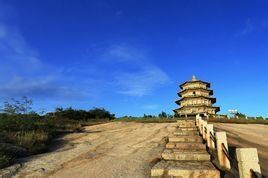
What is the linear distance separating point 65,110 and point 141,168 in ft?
101

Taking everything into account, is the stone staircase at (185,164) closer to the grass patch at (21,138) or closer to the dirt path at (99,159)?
the dirt path at (99,159)

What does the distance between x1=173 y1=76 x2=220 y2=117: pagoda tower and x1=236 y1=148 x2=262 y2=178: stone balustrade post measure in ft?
152

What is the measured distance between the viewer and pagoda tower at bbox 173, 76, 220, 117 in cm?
5094

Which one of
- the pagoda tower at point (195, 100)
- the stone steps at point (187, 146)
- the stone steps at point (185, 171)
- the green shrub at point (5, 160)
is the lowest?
the stone steps at point (185, 171)

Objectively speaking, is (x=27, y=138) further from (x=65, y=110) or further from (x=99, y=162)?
(x=65, y=110)

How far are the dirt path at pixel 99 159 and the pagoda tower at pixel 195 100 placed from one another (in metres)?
39.2

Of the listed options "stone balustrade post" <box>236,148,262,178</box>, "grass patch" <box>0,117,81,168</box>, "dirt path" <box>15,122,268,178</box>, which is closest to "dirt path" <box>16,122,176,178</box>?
"dirt path" <box>15,122,268,178</box>

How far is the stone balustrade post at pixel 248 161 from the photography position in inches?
189

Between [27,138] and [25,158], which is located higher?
[27,138]

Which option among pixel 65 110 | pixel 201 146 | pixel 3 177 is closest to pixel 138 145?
pixel 201 146

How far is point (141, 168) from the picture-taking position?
826 cm

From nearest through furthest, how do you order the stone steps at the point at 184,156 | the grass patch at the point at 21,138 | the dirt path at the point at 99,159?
the dirt path at the point at 99,159 < the stone steps at the point at 184,156 < the grass patch at the point at 21,138

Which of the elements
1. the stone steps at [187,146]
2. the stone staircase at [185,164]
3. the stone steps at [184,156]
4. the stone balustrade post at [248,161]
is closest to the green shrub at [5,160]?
the stone staircase at [185,164]

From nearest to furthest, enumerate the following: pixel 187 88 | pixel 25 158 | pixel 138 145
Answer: pixel 25 158 < pixel 138 145 < pixel 187 88
